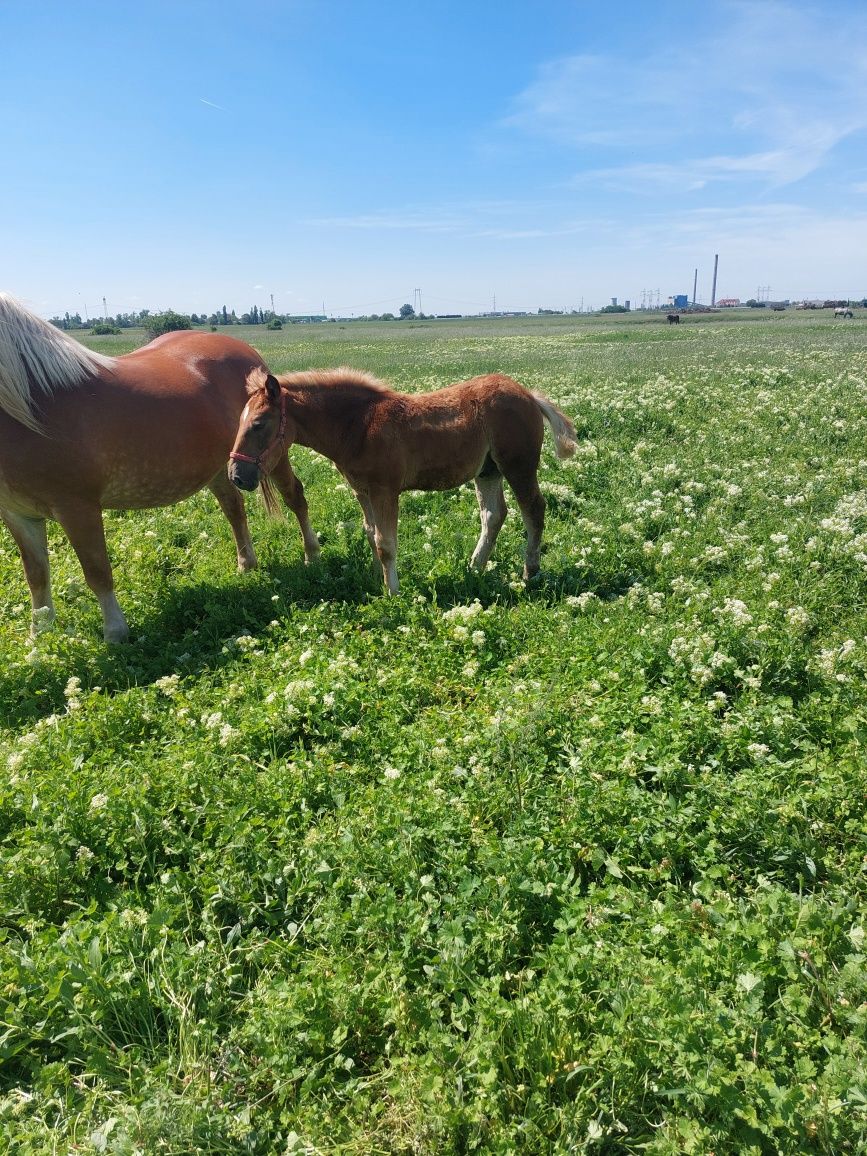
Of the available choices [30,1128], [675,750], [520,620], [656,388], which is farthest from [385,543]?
[656,388]

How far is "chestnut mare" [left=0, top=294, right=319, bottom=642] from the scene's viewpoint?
18.1 feet

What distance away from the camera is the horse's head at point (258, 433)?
19.4 ft

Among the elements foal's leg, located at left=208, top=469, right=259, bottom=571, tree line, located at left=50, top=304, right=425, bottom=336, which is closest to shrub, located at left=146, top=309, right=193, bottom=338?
tree line, located at left=50, top=304, right=425, bottom=336

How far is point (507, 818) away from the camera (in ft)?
12.0

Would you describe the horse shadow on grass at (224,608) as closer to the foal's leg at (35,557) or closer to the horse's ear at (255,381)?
the foal's leg at (35,557)

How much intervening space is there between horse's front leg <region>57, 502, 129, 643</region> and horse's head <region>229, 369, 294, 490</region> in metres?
1.32

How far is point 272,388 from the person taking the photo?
595cm

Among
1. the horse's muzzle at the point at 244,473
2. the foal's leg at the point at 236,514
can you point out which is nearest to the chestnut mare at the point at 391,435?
the horse's muzzle at the point at 244,473

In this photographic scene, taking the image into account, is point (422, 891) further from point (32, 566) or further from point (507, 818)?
point (32, 566)

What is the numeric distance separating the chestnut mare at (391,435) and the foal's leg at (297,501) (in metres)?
0.86

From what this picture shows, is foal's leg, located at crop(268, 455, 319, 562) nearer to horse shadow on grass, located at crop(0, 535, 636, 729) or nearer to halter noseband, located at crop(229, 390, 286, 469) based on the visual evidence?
horse shadow on grass, located at crop(0, 535, 636, 729)

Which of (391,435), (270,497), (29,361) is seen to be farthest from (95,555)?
(391,435)

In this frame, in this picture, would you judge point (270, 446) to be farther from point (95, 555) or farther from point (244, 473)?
point (95, 555)

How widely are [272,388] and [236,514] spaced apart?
2145mm
